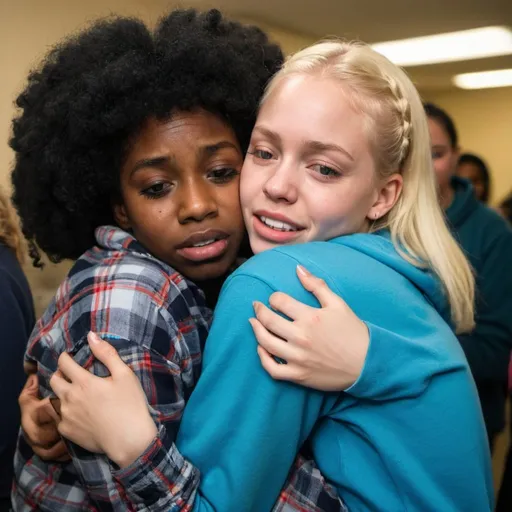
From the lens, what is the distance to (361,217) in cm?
129

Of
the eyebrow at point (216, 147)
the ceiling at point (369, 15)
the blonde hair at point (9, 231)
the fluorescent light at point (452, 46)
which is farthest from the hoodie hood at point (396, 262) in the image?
the fluorescent light at point (452, 46)

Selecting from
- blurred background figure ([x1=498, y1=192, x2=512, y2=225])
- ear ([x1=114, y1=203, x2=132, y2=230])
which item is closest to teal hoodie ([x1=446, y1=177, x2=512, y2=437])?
ear ([x1=114, y1=203, x2=132, y2=230])

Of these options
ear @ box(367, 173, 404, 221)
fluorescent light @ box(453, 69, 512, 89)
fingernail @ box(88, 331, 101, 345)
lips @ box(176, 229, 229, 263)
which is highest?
fluorescent light @ box(453, 69, 512, 89)

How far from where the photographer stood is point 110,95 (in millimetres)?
1227

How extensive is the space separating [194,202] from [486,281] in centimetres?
174

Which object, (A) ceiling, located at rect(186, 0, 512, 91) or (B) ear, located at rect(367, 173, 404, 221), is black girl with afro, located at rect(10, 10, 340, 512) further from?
(A) ceiling, located at rect(186, 0, 512, 91)

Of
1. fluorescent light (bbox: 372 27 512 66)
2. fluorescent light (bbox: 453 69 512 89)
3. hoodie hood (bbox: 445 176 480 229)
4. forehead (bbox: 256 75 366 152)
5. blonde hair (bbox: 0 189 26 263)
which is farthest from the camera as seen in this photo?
fluorescent light (bbox: 453 69 512 89)

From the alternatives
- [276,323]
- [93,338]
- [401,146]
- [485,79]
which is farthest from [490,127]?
[93,338]

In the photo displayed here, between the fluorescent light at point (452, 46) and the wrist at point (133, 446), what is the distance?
588 centimetres

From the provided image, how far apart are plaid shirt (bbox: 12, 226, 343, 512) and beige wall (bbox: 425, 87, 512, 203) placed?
28.5ft

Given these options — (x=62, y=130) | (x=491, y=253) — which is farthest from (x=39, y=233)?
(x=491, y=253)

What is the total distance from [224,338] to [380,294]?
295 millimetres

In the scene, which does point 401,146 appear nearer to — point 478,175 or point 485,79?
point 478,175

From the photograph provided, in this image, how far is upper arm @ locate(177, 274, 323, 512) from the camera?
96 centimetres
